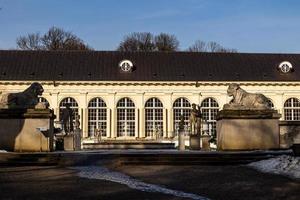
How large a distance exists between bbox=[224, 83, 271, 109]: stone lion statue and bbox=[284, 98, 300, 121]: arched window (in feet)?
143

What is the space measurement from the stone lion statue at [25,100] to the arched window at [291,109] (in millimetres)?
46075

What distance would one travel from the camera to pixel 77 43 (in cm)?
8244

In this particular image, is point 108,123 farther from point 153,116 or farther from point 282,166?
point 282,166

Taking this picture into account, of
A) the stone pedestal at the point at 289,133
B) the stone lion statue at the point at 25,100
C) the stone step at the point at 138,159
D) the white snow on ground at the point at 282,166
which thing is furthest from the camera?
the stone pedestal at the point at 289,133

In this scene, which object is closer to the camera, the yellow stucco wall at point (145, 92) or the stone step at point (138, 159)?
the stone step at point (138, 159)

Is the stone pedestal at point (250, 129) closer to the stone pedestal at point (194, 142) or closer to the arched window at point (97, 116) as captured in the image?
the stone pedestal at point (194, 142)

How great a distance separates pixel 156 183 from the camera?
12.6 m

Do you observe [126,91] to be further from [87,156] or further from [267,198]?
[267,198]

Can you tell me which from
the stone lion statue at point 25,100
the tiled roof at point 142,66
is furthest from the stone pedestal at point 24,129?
the tiled roof at point 142,66

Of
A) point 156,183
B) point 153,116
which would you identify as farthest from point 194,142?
point 153,116

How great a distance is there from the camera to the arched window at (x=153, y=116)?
63531mm

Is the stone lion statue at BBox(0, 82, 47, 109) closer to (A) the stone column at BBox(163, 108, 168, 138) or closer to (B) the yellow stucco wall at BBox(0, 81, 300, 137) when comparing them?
(B) the yellow stucco wall at BBox(0, 81, 300, 137)

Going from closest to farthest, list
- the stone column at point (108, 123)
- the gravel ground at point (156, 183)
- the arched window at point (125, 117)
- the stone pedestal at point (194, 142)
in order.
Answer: the gravel ground at point (156, 183) → the stone pedestal at point (194, 142) → the stone column at point (108, 123) → the arched window at point (125, 117)

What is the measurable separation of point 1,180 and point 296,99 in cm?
5432
